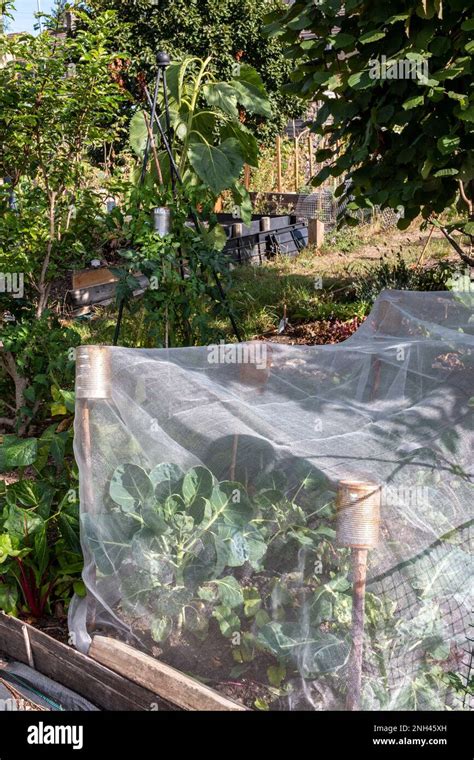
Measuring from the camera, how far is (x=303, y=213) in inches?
480

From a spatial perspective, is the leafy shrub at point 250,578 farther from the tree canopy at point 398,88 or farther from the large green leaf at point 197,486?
the tree canopy at point 398,88

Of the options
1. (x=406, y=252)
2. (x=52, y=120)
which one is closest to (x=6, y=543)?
(x=52, y=120)

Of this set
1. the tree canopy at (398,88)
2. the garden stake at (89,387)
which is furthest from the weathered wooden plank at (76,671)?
the tree canopy at (398,88)

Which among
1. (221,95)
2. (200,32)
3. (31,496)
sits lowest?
(31,496)

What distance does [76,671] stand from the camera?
2834 mm

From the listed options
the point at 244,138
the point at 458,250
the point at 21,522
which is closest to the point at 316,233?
the point at 244,138

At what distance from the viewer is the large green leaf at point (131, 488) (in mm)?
2672

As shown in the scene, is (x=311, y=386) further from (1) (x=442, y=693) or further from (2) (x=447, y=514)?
(1) (x=442, y=693)

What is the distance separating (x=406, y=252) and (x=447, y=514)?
635cm

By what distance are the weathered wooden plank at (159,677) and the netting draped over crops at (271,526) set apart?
54mm

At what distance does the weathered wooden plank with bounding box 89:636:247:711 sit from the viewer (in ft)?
8.13

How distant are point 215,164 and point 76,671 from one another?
11.0 ft

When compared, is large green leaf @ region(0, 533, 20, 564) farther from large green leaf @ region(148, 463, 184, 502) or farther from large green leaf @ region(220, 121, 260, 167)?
large green leaf @ region(220, 121, 260, 167)

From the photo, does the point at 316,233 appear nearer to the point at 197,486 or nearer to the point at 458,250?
the point at 458,250
